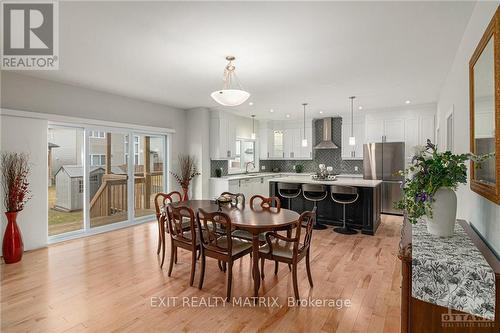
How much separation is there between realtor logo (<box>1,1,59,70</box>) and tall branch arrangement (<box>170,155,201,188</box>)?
3.36 metres

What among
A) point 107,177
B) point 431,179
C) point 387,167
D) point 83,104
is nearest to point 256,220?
point 431,179

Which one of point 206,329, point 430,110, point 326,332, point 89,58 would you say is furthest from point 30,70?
point 430,110

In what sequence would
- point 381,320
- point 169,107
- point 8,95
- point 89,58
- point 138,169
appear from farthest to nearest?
1. point 169,107
2. point 138,169
3. point 8,95
4. point 89,58
5. point 381,320

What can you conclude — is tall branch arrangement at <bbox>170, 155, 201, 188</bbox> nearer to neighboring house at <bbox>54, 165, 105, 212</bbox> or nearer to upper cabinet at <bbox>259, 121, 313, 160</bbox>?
neighboring house at <bbox>54, 165, 105, 212</bbox>

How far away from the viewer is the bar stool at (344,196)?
15.9 feet

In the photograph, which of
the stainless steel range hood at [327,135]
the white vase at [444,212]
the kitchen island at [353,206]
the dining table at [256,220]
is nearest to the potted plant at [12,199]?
the dining table at [256,220]

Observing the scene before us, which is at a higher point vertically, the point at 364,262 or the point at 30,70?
the point at 30,70

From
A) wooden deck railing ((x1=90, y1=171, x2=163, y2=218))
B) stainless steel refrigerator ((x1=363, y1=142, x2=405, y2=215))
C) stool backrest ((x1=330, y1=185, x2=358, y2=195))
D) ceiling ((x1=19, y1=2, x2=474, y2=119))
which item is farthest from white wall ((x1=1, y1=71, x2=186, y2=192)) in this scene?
stainless steel refrigerator ((x1=363, y1=142, x2=405, y2=215))

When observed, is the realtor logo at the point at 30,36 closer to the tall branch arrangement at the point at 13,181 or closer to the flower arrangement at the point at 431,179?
the tall branch arrangement at the point at 13,181

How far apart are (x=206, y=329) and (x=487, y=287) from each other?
6.37ft

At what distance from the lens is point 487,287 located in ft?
4.03

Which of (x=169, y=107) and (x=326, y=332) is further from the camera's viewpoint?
(x=169, y=107)

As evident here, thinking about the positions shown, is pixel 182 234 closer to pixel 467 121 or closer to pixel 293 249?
pixel 293 249

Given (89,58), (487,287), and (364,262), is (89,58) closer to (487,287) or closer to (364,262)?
(487,287)
